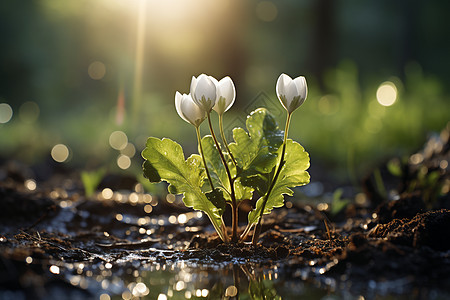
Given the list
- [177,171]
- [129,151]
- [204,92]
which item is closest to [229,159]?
[177,171]

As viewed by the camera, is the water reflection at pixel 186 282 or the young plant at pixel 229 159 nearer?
the water reflection at pixel 186 282

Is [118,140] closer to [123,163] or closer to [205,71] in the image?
[123,163]

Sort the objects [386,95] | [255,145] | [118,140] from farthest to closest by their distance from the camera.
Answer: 1. [118,140]
2. [386,95]
3. [255,145]

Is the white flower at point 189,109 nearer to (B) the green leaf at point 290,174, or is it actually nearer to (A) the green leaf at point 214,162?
(A) the green leaf at point 214,162

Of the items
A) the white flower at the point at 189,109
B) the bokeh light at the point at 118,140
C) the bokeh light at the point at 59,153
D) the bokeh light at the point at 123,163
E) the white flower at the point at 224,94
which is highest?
the bokeh light at the point at 118,140

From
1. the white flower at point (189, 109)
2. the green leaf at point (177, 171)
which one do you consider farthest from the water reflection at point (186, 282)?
the white flower at point (189, 109)

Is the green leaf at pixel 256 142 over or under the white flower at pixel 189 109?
under

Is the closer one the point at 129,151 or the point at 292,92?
the point at 292,92
